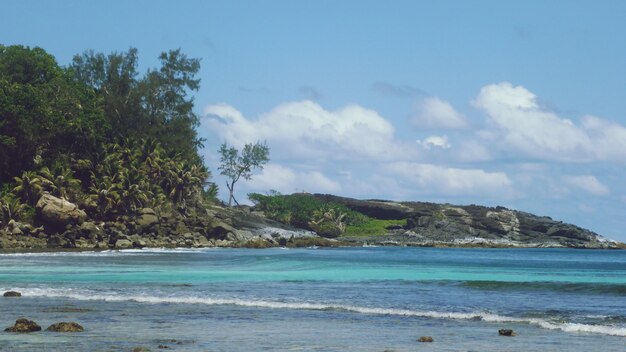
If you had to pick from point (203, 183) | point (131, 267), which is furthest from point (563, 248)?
point (131, 267)

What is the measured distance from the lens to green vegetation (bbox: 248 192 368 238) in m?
152

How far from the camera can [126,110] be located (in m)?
115

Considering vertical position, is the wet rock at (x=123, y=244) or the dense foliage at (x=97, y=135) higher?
the dense foliage at (x=97, y=135)

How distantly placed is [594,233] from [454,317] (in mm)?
161901

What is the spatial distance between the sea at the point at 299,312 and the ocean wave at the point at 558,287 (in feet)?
0.24

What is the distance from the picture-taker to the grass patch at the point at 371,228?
532ft

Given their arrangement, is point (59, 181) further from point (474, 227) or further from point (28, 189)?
point (474, 227)

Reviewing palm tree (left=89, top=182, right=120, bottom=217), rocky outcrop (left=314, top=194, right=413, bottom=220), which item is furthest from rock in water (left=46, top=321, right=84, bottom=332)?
rocky outcrop (left=314, top=194, right=413, bottom=220)

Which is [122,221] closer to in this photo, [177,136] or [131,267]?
[177,136]

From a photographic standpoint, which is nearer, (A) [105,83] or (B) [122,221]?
(B) [122,221]

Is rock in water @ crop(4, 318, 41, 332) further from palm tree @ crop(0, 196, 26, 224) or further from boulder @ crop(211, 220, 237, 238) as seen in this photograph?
boulder @ crop(211, 220, 237, 238)

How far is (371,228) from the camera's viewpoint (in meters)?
167

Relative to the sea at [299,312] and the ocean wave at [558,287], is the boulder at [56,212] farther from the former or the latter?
the ocean wave at [558,287]

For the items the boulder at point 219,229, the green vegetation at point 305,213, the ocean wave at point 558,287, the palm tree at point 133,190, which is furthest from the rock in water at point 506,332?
the green vegetation at point 305,213
